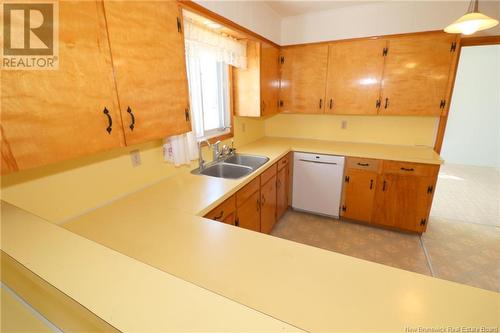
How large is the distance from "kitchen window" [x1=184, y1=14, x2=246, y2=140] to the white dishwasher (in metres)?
1.06

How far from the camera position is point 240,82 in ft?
8.75

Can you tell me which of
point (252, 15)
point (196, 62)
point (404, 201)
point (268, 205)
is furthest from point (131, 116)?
point (404, 201)

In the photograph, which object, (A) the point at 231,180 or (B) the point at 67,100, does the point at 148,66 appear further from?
(A) the point at 231,180

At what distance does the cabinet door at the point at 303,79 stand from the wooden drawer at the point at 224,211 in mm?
1857

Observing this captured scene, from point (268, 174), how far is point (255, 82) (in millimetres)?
1046

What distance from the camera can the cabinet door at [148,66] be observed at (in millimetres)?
1108

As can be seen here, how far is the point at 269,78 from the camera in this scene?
2816 mm

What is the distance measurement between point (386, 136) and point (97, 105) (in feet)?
10.5

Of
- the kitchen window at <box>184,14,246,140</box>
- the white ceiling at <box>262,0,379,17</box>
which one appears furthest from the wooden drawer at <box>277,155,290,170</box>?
the white ceiling at <box>262,0,379,17</box>

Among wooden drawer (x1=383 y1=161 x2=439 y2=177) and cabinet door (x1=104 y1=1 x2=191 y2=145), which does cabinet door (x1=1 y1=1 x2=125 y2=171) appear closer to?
cabinet door (x1=104 y1=1 x2=191 y2=145)

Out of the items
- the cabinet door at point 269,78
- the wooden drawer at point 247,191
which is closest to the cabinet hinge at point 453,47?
the cabinet door at point 269,78

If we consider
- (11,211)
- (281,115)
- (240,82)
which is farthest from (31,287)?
(281,115)

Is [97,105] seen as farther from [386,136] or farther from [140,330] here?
[386,136]

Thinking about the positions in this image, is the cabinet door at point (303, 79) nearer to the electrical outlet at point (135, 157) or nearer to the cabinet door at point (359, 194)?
the cabinet door at point (359, 194)
